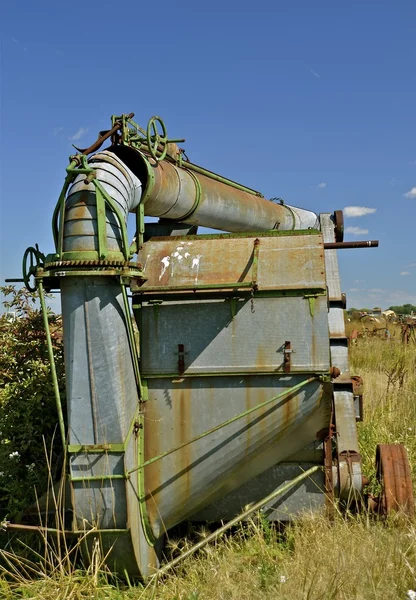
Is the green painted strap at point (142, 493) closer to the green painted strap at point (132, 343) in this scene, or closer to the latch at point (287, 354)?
the green painted strap at point (132, 343)

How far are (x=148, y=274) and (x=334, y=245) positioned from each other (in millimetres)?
1743

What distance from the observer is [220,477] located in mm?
3951

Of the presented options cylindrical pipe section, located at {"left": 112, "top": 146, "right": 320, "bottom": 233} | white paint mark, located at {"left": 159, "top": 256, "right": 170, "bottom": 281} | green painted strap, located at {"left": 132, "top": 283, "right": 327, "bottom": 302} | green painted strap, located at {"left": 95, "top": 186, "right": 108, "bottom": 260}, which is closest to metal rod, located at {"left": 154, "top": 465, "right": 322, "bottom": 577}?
green painted strap, located at {"left": 132, "top": 283, "right": 327, "bottom": 302}

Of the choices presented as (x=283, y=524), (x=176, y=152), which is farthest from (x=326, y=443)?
(x=176, y=152)

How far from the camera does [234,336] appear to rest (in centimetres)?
386

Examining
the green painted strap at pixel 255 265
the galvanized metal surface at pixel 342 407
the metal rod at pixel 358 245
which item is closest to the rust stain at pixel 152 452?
the green painted strap at pixel 255 265

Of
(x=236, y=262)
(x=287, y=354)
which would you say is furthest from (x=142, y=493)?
(x=236, y=262)

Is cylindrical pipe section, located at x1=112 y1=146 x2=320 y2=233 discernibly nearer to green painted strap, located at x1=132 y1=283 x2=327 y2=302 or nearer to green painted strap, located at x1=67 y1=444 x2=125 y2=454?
green painted strap, located at x1=132 y1=283 x2=327 y2=302

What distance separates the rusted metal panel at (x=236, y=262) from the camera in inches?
152

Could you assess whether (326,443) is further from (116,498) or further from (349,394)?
(116,498)

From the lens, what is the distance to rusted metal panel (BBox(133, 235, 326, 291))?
12.7ft

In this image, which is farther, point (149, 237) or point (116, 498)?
point (149, 237)

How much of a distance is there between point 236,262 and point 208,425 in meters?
1.15

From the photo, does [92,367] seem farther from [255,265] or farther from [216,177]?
[216,177]
